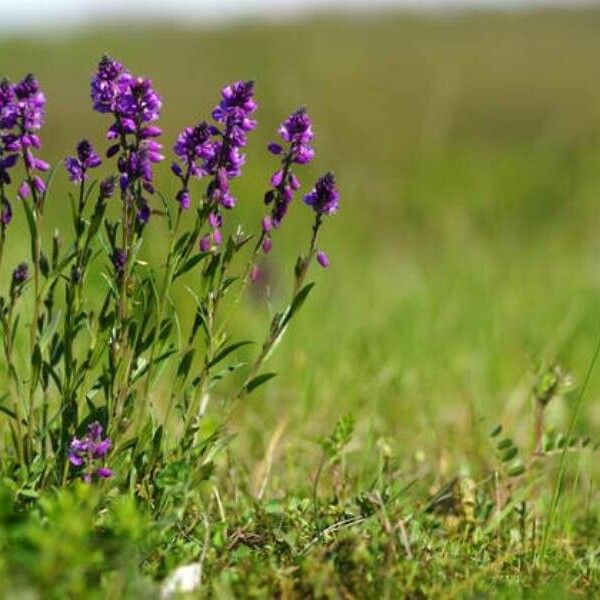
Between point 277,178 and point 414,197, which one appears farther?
point 414,197

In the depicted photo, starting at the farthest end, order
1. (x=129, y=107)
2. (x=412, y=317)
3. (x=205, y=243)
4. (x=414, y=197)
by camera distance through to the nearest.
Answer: (x=414, y=197) → (x=412, y=317) → (x=205, y=243) → (x=129, y=107)

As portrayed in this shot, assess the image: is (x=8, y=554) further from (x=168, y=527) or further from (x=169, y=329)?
(x=169, y=329)

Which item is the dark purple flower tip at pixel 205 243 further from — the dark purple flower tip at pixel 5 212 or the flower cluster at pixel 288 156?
the dark purple flower tip at pixel 5 212

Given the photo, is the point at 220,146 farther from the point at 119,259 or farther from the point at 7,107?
the point at 7,107

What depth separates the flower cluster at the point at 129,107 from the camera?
233 centimetres

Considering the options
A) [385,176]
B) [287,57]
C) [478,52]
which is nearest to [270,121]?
[385,176]

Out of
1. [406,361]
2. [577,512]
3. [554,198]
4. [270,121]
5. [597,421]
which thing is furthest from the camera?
[270,121]

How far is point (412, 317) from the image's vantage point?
5688 millimetres

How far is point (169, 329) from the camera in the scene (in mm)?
2525

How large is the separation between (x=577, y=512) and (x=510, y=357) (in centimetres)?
200

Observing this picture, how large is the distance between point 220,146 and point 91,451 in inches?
25.0

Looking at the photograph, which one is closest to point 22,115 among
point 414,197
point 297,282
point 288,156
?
point 288,156

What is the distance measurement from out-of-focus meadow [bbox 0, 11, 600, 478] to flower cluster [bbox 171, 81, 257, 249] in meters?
1.16

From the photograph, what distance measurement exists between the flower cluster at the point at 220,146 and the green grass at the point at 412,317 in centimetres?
65
